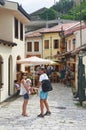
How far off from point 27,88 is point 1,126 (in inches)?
103

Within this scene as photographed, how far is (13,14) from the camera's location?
24969 millimetres

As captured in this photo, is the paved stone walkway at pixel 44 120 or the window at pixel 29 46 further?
the window at pixel 29 46

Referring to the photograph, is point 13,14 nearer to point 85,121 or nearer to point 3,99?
point 3,99

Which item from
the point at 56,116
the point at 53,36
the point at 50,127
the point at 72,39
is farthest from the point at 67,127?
the point at 53,36

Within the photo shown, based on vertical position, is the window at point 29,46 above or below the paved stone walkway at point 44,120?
above

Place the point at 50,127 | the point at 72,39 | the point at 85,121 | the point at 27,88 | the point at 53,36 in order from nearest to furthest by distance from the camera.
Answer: the point at 50,127 < the point at 85,121 < the point at 27,88 < the point at 72,39 < the point at 53,36

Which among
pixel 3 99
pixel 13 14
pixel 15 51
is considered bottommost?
pixel 3 99

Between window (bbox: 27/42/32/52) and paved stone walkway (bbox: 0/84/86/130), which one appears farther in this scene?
window (bbox: 27/42/32/52)

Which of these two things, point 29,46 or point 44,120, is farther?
point 29,46

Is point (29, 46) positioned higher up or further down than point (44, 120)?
higher up

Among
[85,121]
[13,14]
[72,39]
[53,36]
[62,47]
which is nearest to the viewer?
[85,121]

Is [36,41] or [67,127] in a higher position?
[36,41]

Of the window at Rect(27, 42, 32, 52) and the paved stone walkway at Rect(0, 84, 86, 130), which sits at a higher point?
the window at Rect(27, 42, 32, 52)

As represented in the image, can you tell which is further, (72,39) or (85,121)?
(72,39)
